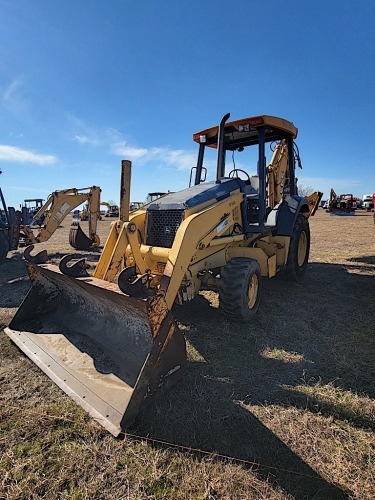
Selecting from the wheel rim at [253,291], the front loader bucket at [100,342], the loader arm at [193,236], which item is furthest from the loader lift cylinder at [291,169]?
the front loader bucket at [100,342]

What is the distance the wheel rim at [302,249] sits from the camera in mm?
6702

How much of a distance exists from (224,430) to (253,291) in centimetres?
229

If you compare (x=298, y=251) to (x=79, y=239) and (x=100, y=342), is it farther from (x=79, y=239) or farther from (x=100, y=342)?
(x=79, y=239)

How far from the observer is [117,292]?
2863mm

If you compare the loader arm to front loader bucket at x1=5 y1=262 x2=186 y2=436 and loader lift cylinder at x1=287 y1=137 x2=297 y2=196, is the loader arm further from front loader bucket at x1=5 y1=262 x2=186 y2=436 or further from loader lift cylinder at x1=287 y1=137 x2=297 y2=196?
loader lift cylinder at x1=287 y1=137 x2=297 y2=196

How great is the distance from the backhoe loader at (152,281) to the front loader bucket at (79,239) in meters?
6.95

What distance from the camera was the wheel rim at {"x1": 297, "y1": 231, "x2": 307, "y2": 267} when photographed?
22.0ft

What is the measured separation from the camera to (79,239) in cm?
1159

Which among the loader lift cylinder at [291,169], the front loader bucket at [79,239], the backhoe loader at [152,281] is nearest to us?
the backhoe loader at [152,281]

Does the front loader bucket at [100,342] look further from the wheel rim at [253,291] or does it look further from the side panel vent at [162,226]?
the wheel rim at [253,291]

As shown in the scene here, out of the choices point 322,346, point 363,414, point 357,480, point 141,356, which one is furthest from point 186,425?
point 322,346

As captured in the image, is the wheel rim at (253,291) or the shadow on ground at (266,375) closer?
the shadow on ground at (266,375)

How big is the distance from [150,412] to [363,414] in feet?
5.56

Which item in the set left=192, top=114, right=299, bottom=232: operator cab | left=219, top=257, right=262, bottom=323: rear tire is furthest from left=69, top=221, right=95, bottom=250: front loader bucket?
left=219, top=257, right=262, bottom=323: rear tire
